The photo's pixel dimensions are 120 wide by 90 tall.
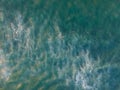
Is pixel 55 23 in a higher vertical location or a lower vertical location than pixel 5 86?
higher

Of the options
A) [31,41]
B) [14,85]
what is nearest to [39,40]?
[31,41]

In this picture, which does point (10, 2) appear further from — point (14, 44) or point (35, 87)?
point (35, 87)

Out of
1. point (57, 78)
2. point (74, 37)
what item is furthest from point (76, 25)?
point (57, 78)

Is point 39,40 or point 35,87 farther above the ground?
point 39,40

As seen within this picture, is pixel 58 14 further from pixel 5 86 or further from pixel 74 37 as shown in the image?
pixel 5 86
